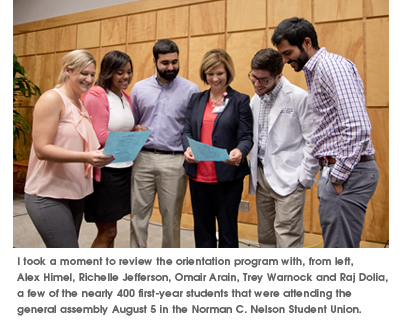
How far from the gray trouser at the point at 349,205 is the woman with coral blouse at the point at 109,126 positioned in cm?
132

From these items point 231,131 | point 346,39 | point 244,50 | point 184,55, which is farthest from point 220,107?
point 184,55

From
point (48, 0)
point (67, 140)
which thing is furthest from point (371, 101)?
point (48, 0)

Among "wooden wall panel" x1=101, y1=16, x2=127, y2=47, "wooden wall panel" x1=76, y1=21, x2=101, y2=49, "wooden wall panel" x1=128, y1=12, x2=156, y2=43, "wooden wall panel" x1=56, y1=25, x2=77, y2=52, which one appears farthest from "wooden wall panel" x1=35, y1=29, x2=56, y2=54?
"wooden wall panel" x1=128, y1=12, x2=156, y2=43

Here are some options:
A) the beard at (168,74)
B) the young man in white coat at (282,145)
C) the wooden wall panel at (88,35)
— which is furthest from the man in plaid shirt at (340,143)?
the wooden wall panel at (88,35)

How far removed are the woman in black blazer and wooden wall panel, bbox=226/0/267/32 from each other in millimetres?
1740

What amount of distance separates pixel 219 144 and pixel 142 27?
299 cm

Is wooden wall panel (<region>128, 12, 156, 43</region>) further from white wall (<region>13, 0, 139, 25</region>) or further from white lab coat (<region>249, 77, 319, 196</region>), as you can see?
white lab coat (<region>249, 77, 319, 196</region>)

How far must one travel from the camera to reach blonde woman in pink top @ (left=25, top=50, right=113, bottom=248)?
4.38ft

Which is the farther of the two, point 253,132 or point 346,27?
point 346,27

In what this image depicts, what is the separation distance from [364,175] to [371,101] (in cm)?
193

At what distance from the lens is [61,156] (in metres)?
1.34

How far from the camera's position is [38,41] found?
508 centimetres

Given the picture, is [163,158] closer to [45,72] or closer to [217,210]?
[217,210]
